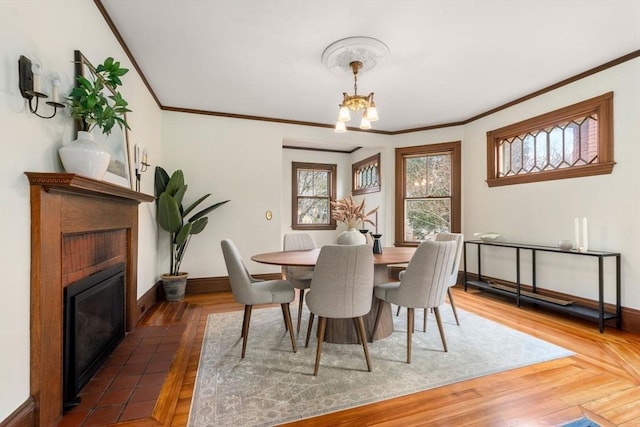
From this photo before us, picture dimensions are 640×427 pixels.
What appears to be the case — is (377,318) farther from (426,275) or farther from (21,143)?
(21,143)

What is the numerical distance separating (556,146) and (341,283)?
3.34 meters

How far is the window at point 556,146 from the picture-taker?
3.14 meters

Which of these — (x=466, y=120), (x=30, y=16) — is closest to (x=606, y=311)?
(x=466, y=120)

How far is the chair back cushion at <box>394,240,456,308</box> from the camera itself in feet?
7.38

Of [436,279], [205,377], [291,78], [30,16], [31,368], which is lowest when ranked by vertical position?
A: [205,377]

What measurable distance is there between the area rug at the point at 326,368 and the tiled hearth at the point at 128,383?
10.0 inches

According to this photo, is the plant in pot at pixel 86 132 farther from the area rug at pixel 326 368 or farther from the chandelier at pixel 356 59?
the chandelier at pixel 356 59

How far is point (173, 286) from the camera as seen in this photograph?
3.92 metres

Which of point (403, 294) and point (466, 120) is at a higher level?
point (466, 120)

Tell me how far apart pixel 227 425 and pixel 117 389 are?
808 millimetres

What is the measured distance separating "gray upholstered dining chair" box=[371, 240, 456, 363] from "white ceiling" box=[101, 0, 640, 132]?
1.70 m

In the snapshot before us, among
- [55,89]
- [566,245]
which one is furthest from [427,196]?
[55,89]

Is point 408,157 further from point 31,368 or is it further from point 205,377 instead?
point 31,368

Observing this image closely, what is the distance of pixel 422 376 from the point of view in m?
2.10
